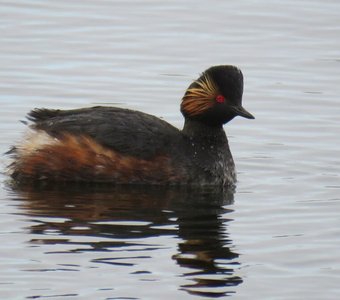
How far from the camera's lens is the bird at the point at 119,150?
538 inches

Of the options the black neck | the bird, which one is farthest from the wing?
the black neck

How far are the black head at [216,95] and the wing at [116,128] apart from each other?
430 millimetres

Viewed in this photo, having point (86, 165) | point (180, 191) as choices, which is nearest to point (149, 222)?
point (180, 191)

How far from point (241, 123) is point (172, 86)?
55.9 inches

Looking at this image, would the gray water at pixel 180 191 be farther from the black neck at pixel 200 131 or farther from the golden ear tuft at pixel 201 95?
the golden ear tuft at pixel 201 95

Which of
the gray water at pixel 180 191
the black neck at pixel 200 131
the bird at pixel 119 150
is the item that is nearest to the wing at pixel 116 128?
A: the bird at pixel 119 150

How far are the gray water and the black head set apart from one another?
0.67 m

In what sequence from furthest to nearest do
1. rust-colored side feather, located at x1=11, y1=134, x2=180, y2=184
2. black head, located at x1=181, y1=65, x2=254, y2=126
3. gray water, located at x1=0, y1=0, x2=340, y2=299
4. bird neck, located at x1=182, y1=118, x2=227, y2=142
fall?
1. bird neck, located at x1=182, y1=118, x2=227, y2=142
2. black head, located at x1=181, y1=65, x2=254, y2=126
3. rust-colored side feather, located at x1=11, y1=134, x2=180, y2=184
4. gray water, located at x1=0, y1=0, x2=340, y2=299

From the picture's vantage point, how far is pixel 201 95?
14.1 m

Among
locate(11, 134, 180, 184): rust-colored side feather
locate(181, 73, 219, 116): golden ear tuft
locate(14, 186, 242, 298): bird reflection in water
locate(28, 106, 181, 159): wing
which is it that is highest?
locate(181, 73, 219, 116): golden ear tuft

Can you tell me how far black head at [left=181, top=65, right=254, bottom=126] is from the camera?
46.1ft

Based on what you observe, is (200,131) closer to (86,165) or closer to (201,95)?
(201,95)

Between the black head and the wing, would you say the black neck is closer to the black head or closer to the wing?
the black head

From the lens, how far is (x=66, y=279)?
1043 centimetres
